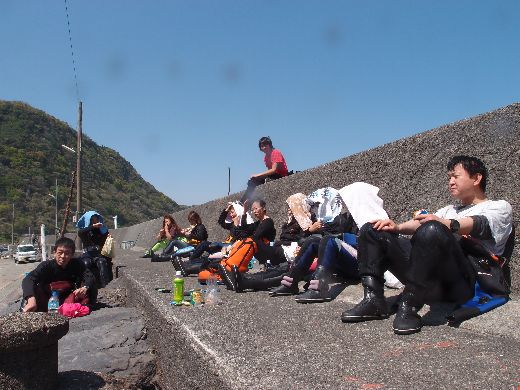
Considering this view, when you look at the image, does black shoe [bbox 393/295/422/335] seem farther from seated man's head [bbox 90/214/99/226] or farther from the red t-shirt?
seated man's head [bbox 90/214/99/226]

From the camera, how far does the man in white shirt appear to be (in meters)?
3.08

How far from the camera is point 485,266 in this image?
329 cm

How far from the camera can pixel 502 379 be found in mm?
2180

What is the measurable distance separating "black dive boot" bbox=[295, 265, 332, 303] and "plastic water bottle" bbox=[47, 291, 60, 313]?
327cm

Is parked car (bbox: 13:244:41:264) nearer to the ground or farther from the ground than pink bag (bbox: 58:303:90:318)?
farther from the ground

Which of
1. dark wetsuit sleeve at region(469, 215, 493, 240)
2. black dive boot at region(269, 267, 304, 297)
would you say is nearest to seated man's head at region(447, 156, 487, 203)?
dark wetsuit sleeve at region(469, 215, 493, 240)

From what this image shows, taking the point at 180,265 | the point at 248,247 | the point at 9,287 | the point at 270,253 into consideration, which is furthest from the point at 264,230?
the point at 9,287

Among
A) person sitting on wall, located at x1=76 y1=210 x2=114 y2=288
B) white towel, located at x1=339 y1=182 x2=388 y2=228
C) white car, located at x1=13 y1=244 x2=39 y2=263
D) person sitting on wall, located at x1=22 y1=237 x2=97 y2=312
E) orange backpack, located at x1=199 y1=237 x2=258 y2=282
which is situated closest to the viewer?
white towel, located at x1=339 y1=182 x2=388 y2=228

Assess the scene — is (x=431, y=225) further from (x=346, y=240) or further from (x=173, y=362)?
(x=173, y=362)

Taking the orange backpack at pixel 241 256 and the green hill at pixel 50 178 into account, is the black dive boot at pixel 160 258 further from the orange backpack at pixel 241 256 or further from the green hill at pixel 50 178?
the green hill at pixel 50 178

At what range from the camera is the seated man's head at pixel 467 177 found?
354 cm

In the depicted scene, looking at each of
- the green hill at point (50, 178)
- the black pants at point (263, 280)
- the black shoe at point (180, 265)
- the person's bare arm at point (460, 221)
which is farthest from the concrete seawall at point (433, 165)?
the green hill at point (50, 178)

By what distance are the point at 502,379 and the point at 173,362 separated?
2.27m

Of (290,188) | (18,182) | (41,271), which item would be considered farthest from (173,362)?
(18,182)
